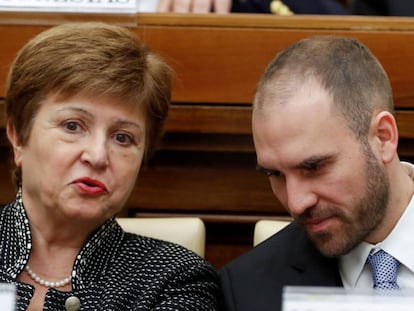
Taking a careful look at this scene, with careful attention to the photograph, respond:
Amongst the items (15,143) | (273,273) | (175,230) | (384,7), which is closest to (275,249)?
(273,273)

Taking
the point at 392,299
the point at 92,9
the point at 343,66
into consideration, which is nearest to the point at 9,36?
the point at 92,9

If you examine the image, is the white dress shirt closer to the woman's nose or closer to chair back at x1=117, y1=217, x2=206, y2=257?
chair back at x1=117, y1=217, x2=206, y2=257

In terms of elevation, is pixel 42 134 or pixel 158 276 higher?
pixel 42 134

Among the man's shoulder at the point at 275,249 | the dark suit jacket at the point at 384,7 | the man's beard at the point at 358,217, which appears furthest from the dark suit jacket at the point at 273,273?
the dark suit jacket at the point at 384,7

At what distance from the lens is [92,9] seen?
1.83m

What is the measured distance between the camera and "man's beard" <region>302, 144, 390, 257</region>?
148cm

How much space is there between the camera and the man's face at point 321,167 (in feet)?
4.81

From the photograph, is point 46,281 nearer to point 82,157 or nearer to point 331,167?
point 82,157

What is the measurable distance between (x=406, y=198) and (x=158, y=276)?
0.42 metres

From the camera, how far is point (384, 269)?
5.00ft

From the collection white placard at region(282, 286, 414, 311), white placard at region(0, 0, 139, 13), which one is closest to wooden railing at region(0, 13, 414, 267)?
white placard at region(0, 0, 139, 13)

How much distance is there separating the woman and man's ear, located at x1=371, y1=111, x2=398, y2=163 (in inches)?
14.1

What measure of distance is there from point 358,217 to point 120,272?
41 centimetres

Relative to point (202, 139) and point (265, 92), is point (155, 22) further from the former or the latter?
point (265, 92)
